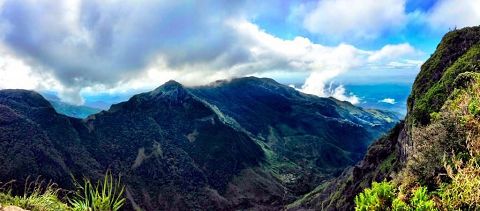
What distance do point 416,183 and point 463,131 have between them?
256cm

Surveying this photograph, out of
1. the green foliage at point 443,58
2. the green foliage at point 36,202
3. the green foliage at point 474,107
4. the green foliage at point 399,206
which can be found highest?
the green foliage at point 443,58

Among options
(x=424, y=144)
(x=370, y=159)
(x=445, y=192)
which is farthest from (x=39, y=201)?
(x=370, y=159)

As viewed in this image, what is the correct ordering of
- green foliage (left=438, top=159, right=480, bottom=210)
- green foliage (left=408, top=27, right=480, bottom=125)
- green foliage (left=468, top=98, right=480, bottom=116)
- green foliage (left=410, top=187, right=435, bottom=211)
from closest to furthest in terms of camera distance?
green foliage (left=410, top=187, right=435, bottom=211) < green foliage (left=438, top=159, right=480, bottom=210) < green foliage (left=468, top=98, right=480, bottom=116) < green foliage (left=408, top=27, right=480, bottom=125)

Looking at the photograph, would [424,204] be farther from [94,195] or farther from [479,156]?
[94,195]

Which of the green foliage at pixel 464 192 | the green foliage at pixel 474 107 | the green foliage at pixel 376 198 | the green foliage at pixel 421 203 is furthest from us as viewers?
the green foliage at pixel 474 107

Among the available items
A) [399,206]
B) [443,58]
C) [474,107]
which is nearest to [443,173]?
[474,107]

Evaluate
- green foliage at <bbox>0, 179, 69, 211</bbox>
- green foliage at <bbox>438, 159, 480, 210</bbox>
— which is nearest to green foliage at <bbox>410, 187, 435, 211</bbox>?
green foliage at <bbox>438, 159, 480, 210</bbox>

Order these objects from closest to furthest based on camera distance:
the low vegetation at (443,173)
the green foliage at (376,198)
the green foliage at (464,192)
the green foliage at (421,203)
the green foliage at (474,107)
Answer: the green foliage at (421,203), the green foliage at (464,192), the low vegetation at (443,173), the green foliage at (376,198), the green foliage at (474,107)

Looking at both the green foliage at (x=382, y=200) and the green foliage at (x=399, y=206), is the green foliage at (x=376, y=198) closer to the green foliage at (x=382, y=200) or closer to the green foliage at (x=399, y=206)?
the green foliage at (x=382, y=200)

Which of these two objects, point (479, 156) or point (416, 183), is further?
point (416, 183)

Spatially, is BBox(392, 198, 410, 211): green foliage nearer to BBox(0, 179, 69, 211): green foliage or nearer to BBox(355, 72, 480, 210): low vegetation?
BBox(355, 72, 480, 210): low vegetation

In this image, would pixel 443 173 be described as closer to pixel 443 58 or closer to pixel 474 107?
pixel 474 107

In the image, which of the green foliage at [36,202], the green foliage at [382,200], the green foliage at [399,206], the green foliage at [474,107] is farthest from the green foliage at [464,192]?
the green foliage at [36,202]

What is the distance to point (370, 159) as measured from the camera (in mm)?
138750
